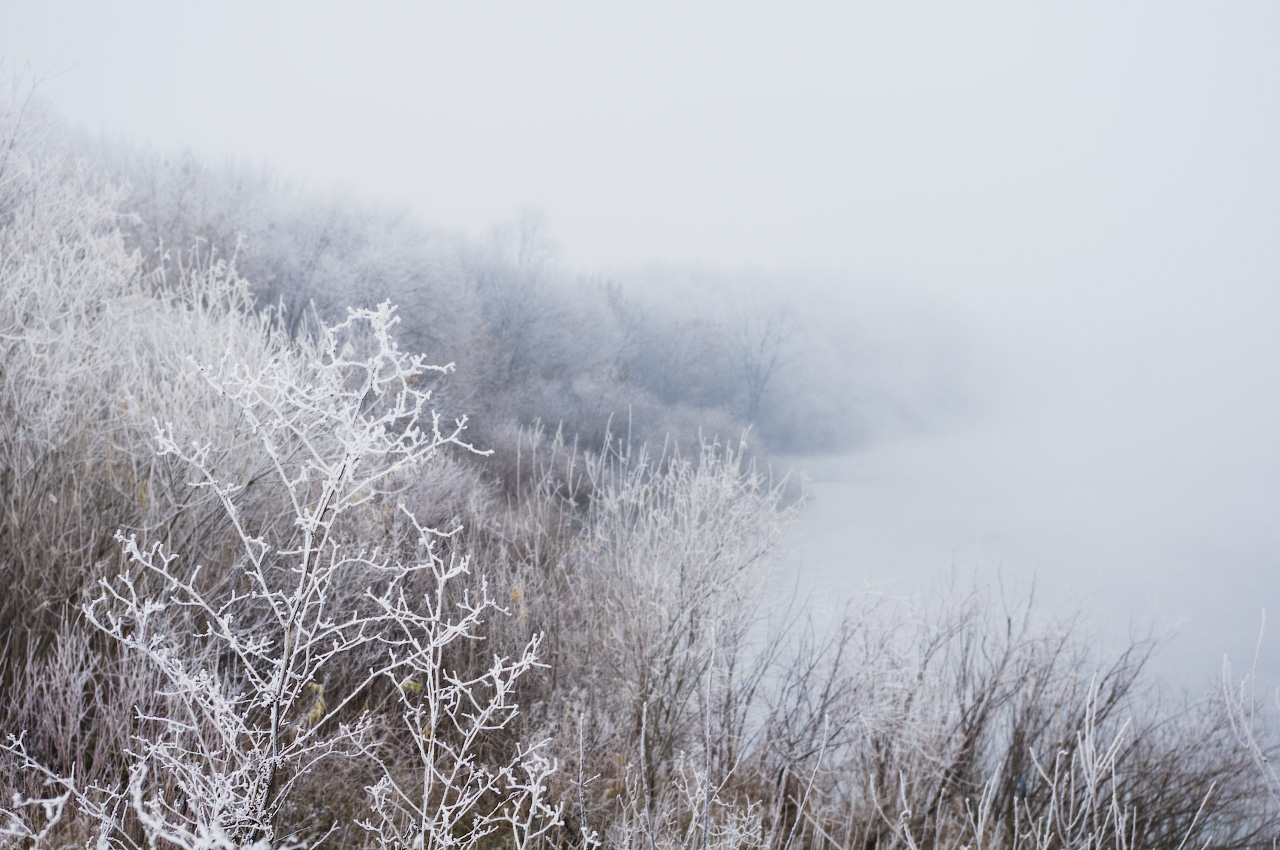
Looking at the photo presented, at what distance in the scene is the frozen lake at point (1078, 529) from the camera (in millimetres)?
12695

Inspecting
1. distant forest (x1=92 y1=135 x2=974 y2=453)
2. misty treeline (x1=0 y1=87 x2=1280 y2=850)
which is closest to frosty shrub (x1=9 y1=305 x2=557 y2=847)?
misty treeline (x1=0 y1=87 x2=1280 y2=850)

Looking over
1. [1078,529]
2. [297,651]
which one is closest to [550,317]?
[297,651]

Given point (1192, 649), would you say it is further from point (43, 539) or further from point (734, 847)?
point (43, 539)

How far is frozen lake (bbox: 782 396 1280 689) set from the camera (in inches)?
500

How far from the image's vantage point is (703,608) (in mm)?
7152

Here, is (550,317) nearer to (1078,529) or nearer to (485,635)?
(485,635)

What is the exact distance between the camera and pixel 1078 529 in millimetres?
21594

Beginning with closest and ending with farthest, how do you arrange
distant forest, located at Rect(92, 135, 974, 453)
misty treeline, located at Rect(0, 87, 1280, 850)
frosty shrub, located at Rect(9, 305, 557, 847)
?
frosty shrub, located at Rect(9, 305, 557, 847), misty treeline, located at Rect(0, 87, 1280, 850), distant forest, located at Rect(92, 135, 974, 453)

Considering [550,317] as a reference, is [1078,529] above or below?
below

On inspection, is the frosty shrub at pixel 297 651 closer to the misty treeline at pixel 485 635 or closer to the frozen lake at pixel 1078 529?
the misty treeline at pixel 485 635

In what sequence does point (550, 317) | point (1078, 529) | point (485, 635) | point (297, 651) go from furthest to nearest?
point (1078, 529) → point (550, 317) → point (485, 635) → point (297, 651)

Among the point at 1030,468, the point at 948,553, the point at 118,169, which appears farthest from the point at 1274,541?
the point at 118,169

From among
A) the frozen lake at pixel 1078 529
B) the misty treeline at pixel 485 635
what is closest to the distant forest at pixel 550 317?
the misty treeline at pixel 485 635

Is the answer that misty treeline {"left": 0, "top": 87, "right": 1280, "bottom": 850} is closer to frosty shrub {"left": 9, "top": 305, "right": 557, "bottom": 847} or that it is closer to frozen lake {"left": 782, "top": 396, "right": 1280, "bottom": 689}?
frosty shrub {"left": 9, "top": 305, "right": 557, "bottom": 847}
